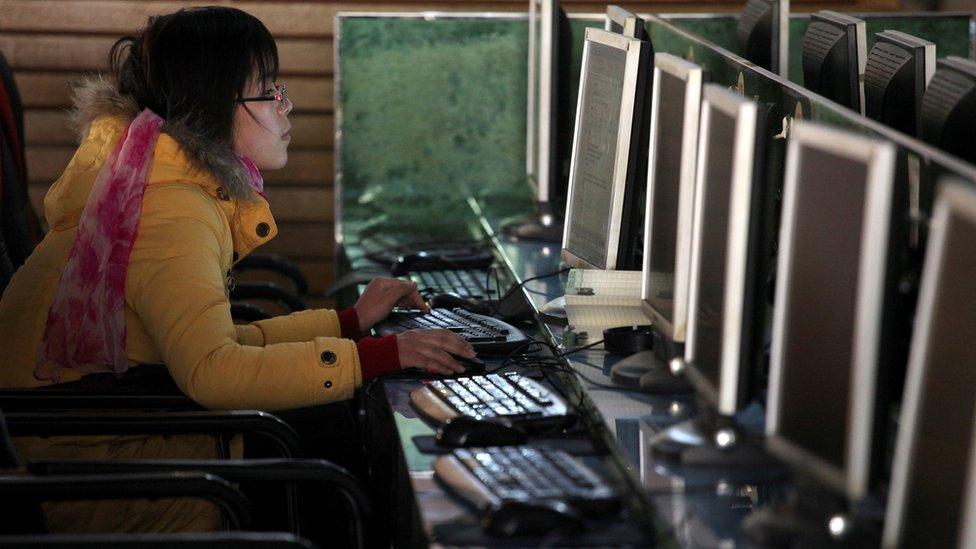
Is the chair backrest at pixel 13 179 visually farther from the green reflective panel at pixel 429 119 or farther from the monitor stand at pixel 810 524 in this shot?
the monitor stand at pixel 810 524

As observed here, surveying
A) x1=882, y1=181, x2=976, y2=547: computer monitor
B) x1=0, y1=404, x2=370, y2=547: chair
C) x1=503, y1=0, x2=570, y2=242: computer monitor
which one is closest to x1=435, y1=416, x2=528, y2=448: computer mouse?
x1=0, y1=404, x2=370, y2=547: chair

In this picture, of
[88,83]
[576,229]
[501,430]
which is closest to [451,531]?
[501,430]

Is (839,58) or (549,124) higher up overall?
(839,58)

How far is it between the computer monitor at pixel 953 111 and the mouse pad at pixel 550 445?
70 centimetres

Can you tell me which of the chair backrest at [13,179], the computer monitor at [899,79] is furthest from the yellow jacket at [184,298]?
the computer monitor at [899,79]

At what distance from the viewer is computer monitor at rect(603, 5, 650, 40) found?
2684 mm

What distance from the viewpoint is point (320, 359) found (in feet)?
7.38

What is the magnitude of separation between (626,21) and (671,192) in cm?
80

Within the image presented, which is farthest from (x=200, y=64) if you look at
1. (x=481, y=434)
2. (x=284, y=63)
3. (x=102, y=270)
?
(x=284, y=63)

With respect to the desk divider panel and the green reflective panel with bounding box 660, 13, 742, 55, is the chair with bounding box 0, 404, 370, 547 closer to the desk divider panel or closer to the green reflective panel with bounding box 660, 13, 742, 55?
the desk divider panel

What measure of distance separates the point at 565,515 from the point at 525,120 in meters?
2.46

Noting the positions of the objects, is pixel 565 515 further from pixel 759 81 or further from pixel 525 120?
pixel 525 120

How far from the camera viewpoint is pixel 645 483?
1726 millimetres

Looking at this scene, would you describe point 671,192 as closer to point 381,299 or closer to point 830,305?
point 830,305
